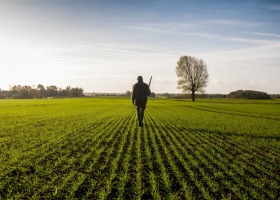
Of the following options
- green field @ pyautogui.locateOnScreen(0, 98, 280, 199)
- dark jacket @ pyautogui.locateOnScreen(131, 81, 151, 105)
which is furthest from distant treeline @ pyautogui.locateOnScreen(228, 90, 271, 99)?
green field @ pyautogui.locateOnScreen(0, 98, 280, 199)

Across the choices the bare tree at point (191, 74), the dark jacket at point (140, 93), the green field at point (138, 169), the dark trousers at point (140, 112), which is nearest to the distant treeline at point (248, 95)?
the bare tree at point (191, 74)

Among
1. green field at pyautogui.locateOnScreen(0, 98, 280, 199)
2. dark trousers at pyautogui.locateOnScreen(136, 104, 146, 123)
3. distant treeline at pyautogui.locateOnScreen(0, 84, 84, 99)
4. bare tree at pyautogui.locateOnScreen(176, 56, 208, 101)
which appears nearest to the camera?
green field at pyautogui.locateOnScreen(0, 98, 280, 199)

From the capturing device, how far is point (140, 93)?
614 inches

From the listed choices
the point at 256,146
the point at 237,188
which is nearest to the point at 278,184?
the point at 237,188

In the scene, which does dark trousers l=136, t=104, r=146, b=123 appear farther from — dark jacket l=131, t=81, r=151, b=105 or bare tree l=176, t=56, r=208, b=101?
bare tree l=176, t=56, r=208, b=101

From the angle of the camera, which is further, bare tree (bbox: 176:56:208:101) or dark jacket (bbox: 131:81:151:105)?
bare tree (bbox: 176:56:208:101)

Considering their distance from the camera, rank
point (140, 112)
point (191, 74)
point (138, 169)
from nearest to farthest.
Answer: point (138, 169)
point (140, 112)
point (191, 74)

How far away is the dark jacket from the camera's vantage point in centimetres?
1549

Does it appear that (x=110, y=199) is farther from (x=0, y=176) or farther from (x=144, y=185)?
(x=0, y=176)

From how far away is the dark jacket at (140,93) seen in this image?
50.8ft

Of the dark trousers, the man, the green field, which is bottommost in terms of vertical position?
the green field

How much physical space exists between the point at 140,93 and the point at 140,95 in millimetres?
134

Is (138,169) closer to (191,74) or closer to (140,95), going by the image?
(140,95)

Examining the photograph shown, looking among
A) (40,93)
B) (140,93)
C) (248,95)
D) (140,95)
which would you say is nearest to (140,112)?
(140,95)
